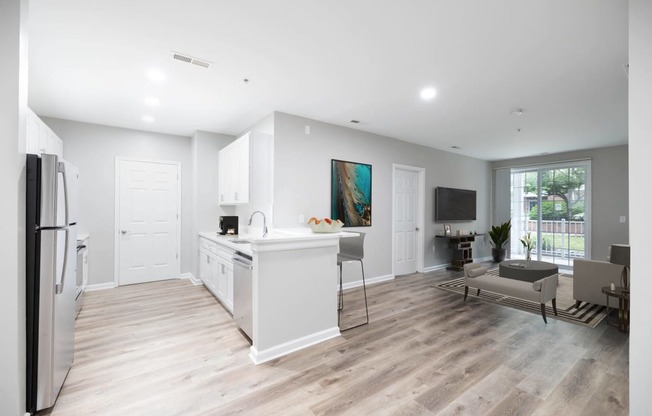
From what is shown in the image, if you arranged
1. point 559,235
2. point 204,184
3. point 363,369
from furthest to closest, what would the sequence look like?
point 559,235, point 204,184, point 363,369

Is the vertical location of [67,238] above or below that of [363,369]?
above

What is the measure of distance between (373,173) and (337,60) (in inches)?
101

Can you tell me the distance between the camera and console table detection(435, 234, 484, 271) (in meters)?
6.08

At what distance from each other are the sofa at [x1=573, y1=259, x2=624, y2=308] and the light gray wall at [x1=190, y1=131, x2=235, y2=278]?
5.42m

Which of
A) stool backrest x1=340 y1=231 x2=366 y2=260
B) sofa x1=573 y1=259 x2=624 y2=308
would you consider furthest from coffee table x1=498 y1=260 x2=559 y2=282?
stool backrest x1=340 y1=231 x2=366 y2=260

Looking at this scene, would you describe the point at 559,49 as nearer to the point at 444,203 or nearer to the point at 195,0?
the point at 195,0

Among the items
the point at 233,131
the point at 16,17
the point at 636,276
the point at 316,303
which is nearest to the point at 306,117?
the point at 233,131

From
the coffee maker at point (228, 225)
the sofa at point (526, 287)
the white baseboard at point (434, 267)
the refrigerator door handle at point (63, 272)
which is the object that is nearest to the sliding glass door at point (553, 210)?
the white baseboard at point (434, 267)

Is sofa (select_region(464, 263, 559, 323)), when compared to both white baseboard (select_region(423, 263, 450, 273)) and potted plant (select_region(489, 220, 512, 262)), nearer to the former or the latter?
white baseboard (select_region(423, 263, 450, 273))

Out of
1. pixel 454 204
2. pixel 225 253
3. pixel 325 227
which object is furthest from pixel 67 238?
pixel 454 204

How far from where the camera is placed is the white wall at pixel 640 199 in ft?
4.66

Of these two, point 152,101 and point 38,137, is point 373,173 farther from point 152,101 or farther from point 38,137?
point 38,137

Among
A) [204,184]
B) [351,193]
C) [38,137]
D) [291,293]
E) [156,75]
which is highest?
[156,75]

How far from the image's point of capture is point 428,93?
3285mm
